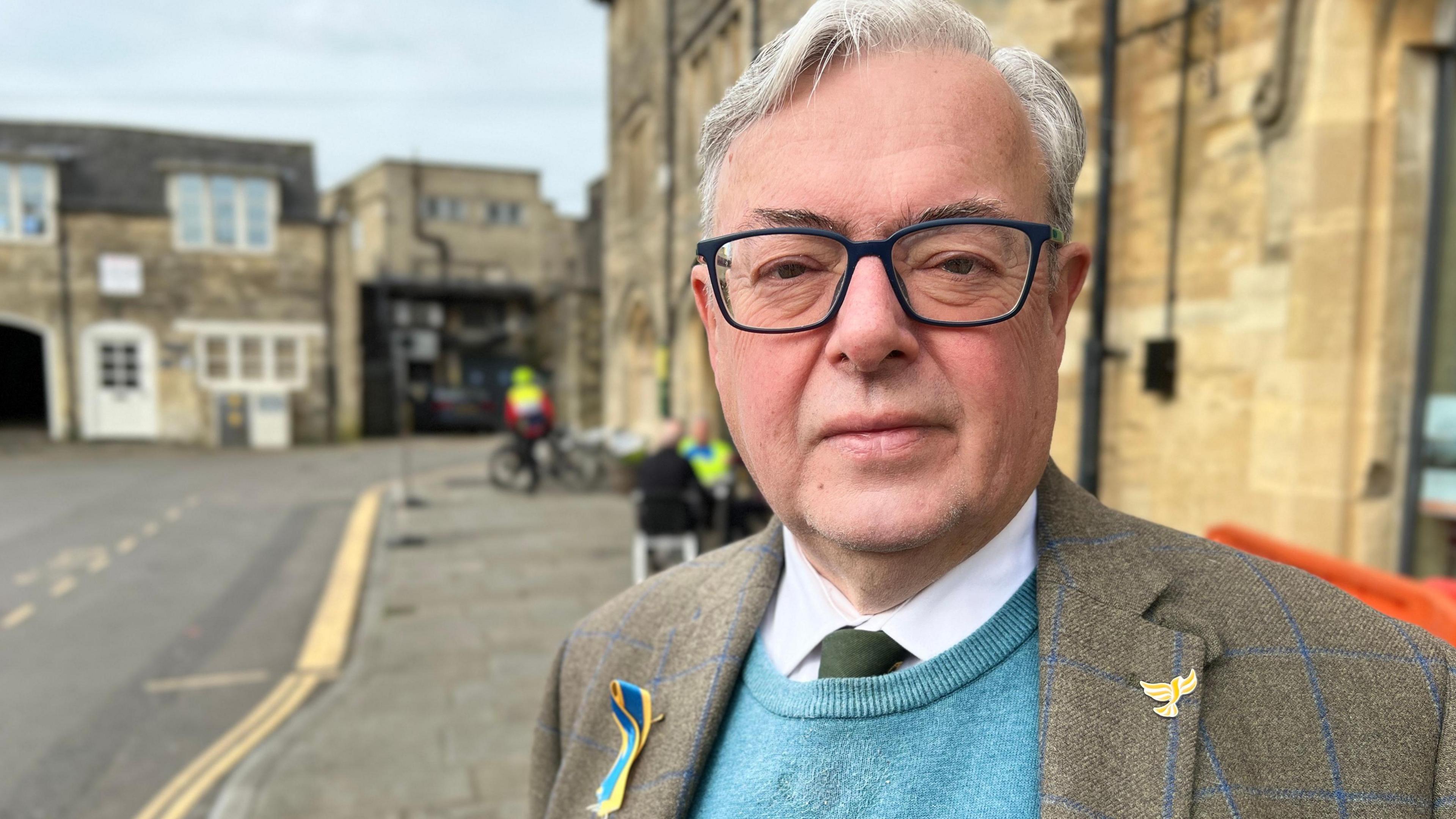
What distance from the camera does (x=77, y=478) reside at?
14.7 m

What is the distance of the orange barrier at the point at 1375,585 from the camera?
5.82ft

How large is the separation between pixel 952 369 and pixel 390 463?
18461 mm

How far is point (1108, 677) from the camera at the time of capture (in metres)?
0.93

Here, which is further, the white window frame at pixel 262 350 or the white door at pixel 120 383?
the white window frame at pixel 262 350

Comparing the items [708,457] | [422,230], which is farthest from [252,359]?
[708,457]

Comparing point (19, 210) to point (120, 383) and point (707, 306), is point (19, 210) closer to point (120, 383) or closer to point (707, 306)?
point (120, 383)

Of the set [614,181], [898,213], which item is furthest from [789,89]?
[614,181]

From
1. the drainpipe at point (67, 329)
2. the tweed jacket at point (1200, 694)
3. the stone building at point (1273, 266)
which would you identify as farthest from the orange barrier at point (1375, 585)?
the drainpipe at point (67, 329)

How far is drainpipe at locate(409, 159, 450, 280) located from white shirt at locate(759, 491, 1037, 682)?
29603 mm

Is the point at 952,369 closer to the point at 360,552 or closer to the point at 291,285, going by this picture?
the point at 360,552

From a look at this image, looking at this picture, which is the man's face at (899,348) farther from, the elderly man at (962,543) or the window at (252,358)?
the window at (252,358)

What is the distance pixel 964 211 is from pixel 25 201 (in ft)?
84.2

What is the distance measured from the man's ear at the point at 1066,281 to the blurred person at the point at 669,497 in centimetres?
615

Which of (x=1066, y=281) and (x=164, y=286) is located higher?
(x=164, y=286)
